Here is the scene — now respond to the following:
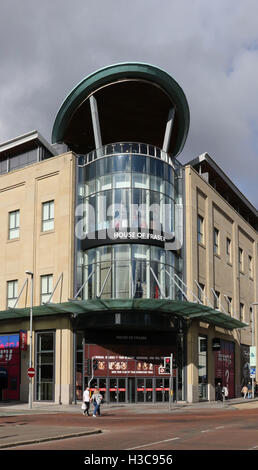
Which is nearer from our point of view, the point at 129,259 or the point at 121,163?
the point at 129,259

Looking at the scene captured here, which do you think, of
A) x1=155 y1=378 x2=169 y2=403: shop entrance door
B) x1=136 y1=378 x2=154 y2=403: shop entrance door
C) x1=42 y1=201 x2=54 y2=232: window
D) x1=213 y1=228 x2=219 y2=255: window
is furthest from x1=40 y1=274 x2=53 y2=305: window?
x1=213 y1=228 x2=219 y2=255: window

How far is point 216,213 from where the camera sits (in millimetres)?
58000

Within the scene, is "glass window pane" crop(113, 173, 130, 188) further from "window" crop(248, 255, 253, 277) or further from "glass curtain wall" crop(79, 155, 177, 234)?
"window" crop(248, 255, 253, 277)

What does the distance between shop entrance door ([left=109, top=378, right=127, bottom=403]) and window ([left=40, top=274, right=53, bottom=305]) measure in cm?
821

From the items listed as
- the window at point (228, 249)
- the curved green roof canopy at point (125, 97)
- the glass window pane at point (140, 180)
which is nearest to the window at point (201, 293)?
the window at point (228, 249)

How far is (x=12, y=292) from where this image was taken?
49.9m

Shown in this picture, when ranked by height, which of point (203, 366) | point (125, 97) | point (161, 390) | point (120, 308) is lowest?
point (161, 390)

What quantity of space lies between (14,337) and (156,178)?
16887mm

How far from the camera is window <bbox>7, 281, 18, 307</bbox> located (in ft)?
162

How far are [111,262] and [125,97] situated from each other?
673 inches

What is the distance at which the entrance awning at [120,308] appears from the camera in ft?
135

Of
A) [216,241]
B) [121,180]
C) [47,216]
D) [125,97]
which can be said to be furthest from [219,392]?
[125,97]

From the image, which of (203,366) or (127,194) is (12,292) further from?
(203,366)
